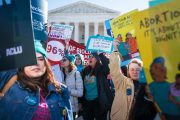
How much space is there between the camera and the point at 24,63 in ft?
8.04

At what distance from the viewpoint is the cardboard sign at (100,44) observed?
7.88 meters

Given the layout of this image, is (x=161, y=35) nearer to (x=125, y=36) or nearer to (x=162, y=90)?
(x=162, y=90)

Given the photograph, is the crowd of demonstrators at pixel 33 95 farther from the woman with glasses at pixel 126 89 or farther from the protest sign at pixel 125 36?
the protest sign at pixel 125 36

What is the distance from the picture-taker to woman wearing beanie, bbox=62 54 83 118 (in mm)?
6465

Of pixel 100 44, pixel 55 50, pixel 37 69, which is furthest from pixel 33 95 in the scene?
pixel 100 44

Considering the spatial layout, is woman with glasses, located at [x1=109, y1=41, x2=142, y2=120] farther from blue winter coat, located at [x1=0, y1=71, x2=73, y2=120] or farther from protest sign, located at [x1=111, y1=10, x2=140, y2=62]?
blue winter coat, located at [x1=0, y1=71, x2=73, y2=120]

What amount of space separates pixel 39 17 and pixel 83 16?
2545 inches

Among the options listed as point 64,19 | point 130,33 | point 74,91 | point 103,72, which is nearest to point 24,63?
point 130,33

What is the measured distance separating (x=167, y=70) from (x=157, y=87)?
0.16 m

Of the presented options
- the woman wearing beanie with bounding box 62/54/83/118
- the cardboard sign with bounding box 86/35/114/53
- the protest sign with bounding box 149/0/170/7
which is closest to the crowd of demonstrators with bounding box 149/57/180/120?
the protest sign with bounding box 149/0/170/7

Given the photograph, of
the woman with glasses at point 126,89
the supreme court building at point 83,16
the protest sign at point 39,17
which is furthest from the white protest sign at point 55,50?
the supreme court building at point 83,16

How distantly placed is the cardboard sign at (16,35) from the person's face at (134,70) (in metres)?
2.19

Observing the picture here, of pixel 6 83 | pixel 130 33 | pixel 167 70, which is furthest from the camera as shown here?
pixel 130 33

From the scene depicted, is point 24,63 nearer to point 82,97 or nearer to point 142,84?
point 142,84
